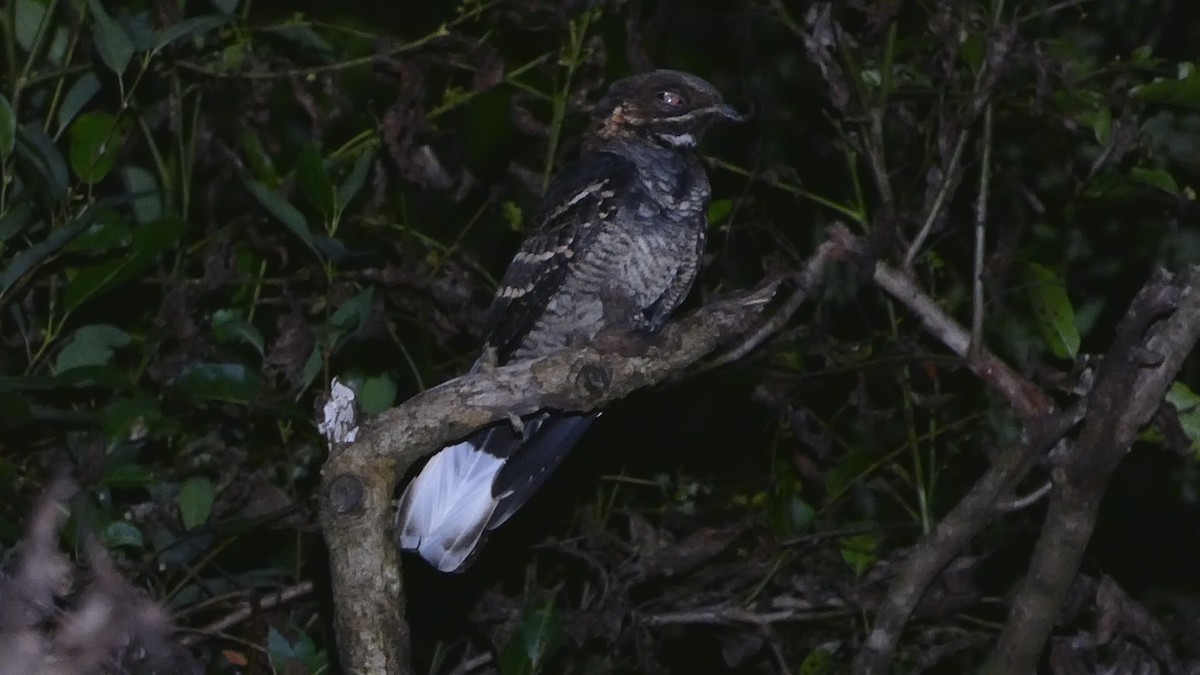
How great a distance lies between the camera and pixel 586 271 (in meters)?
3.61

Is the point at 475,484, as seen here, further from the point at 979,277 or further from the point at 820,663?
the point at 979,277

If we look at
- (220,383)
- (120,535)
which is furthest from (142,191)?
(120,535)

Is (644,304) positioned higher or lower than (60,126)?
lower

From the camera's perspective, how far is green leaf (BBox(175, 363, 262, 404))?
11.0ft

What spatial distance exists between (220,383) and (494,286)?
0.80 metres

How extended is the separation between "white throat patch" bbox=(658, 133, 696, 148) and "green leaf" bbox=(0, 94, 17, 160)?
4.59 ft

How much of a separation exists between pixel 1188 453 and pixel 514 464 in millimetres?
1337

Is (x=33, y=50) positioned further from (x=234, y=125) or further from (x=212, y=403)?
(x=212, y=403)

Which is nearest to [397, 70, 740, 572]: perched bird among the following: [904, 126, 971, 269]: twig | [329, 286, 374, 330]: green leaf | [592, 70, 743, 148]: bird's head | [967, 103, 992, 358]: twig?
[592, 70, 743, 148]: bird's head

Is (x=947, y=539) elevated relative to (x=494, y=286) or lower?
elevated

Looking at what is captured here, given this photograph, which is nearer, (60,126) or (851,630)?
(60,126)

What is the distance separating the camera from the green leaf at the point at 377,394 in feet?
10.9

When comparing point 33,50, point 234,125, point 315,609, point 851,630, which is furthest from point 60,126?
point 851,630

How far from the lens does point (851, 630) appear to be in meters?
3.98
